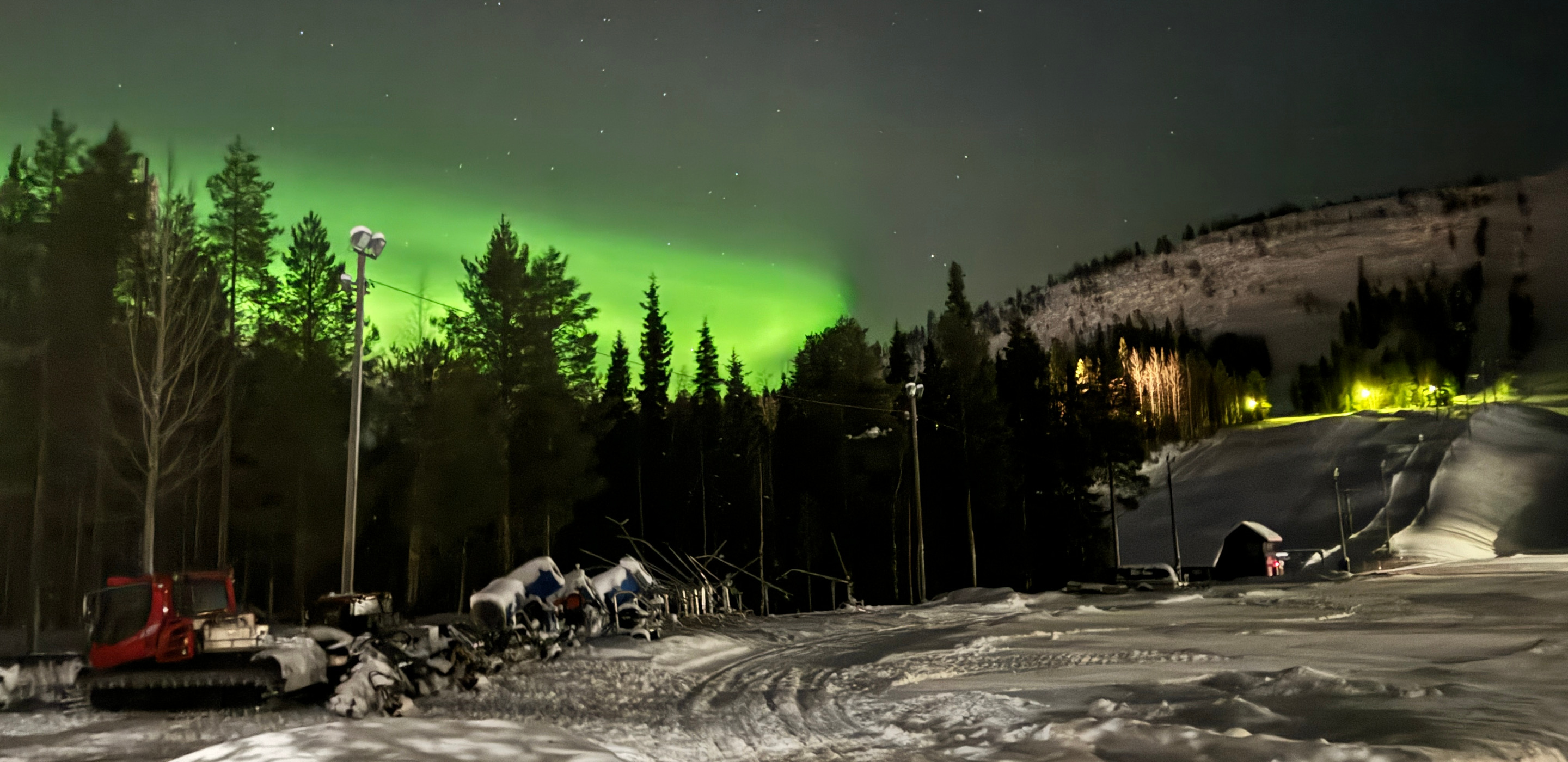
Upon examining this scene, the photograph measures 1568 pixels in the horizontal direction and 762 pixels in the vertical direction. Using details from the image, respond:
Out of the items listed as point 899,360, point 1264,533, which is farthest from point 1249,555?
point 899,360

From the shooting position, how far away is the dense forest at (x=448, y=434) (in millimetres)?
29266

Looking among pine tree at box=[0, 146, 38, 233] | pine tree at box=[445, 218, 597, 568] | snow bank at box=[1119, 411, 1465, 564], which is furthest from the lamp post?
snow bank at box=[1119, 411, 1465, 564]

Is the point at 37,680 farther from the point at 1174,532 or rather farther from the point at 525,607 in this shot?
the point at 1174,532

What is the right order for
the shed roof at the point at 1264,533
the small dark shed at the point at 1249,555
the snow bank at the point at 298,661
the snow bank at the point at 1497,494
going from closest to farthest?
the snow bank at the point at 298,661, the small dark shed at the point at 1249,555, the shed roof at the point at 1264,533, the snow bank at the point at 1497,494

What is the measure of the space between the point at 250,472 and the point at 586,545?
2996 centimetres

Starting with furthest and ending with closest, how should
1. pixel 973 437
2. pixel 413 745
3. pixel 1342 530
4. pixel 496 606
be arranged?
1. pixel 1342 530
2. pixel 973 437
3. pixel 496 606
4. pixel 413 745

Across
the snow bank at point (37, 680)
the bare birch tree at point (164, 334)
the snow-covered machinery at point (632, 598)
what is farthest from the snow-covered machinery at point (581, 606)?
the bare birch tree at point (164, 334)

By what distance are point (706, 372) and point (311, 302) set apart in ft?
146

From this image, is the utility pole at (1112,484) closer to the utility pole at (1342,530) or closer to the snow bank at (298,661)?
the utility pole at (1342,530)

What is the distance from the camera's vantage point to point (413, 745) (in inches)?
316

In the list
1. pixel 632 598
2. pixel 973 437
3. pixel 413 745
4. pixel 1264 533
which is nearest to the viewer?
pixel 413 745

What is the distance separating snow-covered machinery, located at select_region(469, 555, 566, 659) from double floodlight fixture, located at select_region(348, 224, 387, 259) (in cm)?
731

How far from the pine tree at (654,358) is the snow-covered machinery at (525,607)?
5170cm

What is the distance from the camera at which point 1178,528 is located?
9512 cm
